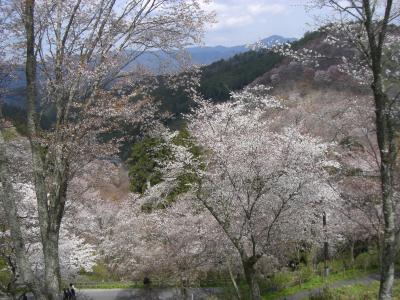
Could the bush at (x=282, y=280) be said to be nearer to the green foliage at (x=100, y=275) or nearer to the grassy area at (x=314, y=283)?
the grassy area at (x=314, y=283)

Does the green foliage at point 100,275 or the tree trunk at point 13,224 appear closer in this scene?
the tree trunk at point 13,224

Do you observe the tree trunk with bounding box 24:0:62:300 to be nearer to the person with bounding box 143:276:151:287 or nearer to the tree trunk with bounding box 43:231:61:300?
the tree trunk with bounding box 43:231:61:300

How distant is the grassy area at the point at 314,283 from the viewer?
62.0 ft

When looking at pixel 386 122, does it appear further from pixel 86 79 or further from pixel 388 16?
pixel 86 79

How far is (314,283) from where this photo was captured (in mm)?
20016

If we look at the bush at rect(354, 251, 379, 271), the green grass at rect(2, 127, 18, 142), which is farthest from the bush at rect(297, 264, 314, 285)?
the green grass at rect(2, 127, 18, 142)

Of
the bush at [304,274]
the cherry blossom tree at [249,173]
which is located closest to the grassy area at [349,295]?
the cherry blossom tree at [249,173]

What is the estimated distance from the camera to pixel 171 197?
27266 mm

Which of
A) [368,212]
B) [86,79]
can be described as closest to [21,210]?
[86,79]

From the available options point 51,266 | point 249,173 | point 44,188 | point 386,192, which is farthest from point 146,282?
point 386,192

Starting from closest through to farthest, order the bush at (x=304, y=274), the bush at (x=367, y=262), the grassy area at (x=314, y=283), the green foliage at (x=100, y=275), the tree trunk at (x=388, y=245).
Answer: the tree trunk at (x=388, y=245) < the grassy area at (x=314, y=283) < the bush at (x=304, y=274) < the bush at (x=367, y=262) < the green foliage at (x=100, y=275)

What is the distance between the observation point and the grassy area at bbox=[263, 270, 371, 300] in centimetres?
1891

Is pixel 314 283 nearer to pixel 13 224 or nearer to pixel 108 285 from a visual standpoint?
pixel 108 285

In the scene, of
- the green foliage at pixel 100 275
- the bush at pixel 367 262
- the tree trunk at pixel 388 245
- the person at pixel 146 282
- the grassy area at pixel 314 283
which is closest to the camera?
the tree trunk at pixel 388 245
